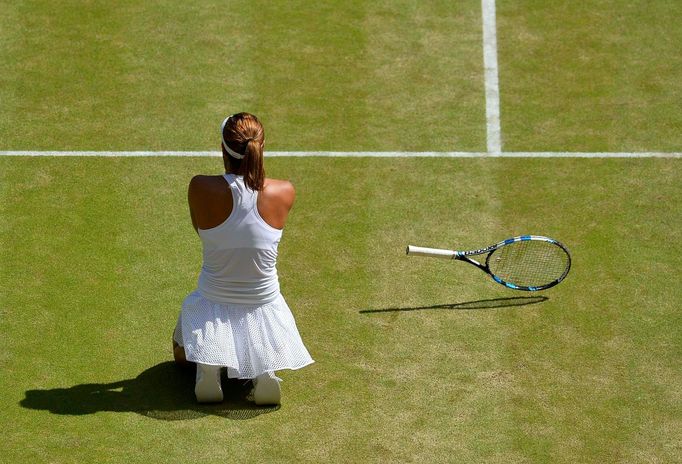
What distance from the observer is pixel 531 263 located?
35.9ft

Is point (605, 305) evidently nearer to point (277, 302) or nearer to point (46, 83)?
point (277, 302)

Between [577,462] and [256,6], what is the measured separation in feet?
24.6

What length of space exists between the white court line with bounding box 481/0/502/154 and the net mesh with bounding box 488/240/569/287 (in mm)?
2260

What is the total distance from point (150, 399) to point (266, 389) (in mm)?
853

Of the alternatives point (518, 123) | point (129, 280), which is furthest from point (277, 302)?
point (518, 123)

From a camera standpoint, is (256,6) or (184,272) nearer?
(184,272)

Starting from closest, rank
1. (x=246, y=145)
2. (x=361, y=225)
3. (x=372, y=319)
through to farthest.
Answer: (x=246, y=145)
(x=372, y=319)
(x=361, y=225)

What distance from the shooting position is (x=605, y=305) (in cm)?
1091

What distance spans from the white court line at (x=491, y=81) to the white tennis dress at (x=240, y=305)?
4118mm

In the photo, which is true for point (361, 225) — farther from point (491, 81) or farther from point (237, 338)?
point (491, 81)

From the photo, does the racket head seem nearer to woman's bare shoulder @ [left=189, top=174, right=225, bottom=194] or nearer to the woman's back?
the woman's back

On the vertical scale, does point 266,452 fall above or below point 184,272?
below

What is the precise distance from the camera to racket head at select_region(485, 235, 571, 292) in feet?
35.7

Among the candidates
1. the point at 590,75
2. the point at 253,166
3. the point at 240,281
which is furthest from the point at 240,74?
the point at 240,281
